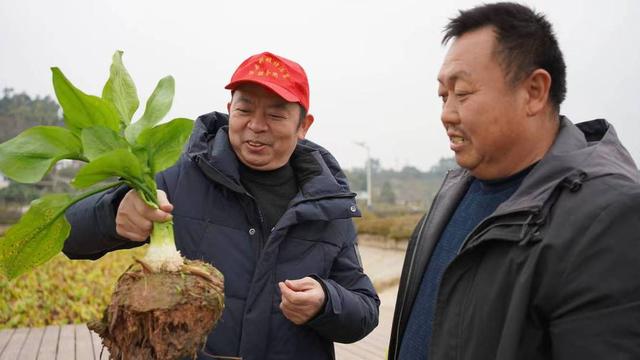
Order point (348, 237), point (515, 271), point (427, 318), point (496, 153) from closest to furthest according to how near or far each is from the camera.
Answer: point (515, 271), point (496, 153), point (427, 318), point (348, 237)

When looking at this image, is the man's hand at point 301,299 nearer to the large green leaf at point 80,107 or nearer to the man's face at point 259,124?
the man's face at point 259,124

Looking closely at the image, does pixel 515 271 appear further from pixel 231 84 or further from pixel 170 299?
pixel 231 84

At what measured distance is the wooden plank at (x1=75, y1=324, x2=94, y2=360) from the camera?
382 centimetres

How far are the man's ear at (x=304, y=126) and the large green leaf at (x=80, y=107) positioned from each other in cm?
69

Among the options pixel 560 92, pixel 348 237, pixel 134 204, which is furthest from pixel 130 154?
pixel 560 92

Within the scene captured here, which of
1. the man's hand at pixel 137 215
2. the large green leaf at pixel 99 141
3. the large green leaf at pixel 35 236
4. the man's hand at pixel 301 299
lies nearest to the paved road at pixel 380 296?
the man's hand at pixel 301 299

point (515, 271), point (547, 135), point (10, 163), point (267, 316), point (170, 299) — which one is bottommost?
point (267, 316)

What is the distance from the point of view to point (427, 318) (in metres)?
1.57

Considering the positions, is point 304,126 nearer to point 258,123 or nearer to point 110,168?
point 258,123

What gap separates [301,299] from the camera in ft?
4.79

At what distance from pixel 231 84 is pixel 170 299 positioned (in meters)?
0.72

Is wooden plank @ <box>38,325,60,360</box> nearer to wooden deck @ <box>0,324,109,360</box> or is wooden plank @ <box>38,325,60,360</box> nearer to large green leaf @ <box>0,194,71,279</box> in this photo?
wooden deck @ <box>0,324,109,360</box>

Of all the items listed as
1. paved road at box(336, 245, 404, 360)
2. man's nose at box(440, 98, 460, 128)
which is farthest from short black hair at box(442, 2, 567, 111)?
paved road at box(336, 245, 404, 360)

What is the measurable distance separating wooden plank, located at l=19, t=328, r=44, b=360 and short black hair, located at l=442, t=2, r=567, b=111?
3.83 meters
